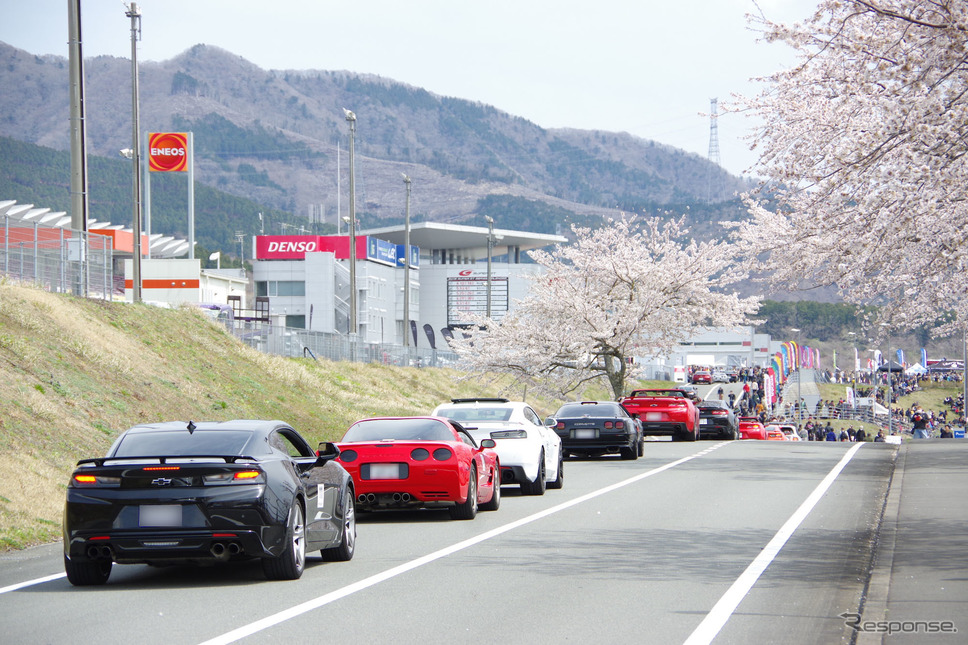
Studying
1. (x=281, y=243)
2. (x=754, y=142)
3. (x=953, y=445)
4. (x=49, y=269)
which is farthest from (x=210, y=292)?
(x=754, y=142)

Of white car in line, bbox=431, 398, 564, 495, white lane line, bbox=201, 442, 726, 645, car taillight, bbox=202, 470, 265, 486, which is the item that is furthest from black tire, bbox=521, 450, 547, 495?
car taillight, bbox=202, 470, 265, 486

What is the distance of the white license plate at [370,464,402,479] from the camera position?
13422mm

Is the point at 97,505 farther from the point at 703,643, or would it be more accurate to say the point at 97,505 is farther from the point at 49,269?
the point at 49,269

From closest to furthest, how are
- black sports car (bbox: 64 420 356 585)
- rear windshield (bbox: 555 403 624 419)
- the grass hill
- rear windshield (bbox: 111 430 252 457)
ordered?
black sports car (bbox: 64 420 356 585)
rear windshield (bbox: 111 430 252 457)
the grass hill
rear windshield (bbox: 555 403 624 419)

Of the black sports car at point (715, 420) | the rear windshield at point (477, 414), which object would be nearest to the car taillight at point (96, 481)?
the rear windshield at point (477, 414)

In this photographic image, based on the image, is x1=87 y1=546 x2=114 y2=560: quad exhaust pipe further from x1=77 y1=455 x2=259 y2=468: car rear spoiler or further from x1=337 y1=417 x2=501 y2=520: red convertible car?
x1=337 y1=417 x2=501 y2=520: red convertible car

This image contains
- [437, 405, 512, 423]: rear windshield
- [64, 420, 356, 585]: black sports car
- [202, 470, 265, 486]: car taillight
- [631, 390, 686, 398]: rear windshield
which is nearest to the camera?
[64, 420, 356, 585]: black sports car

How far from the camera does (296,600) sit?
8406 millimetres

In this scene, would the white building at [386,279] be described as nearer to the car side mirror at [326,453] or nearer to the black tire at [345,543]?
the black tire at [345,543]

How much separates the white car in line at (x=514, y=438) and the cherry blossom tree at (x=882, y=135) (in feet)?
16.9

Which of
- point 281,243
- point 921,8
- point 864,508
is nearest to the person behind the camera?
point 921,8

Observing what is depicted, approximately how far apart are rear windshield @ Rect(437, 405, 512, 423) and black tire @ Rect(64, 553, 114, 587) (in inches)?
347

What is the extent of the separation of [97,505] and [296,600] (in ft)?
5.74

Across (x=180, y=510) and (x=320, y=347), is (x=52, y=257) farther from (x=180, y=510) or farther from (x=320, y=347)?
(x=180, y=510)
